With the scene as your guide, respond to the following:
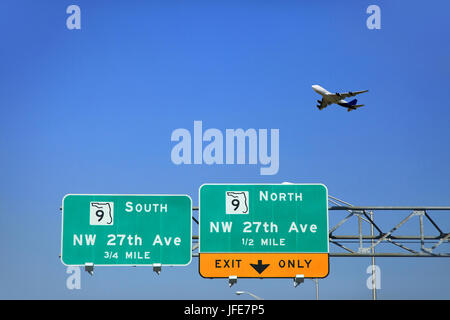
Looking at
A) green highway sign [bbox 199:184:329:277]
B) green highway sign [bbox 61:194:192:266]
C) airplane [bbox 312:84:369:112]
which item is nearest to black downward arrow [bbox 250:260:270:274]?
green highway sign [bbox 199:184:329:277]

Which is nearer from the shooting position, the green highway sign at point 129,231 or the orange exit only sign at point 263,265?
the orange exit only sign at point 263,265

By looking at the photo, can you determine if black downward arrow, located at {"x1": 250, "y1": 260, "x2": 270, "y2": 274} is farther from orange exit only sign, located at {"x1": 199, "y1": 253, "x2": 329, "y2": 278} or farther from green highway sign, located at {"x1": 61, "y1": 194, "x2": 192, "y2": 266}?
green highway sign, located at {"x1": 61, "y1": 194, "x2": 192, "y2": 266}

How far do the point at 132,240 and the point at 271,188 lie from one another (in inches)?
174

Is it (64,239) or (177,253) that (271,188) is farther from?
(64,239)

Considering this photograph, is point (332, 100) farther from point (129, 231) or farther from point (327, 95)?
point (129, 231)

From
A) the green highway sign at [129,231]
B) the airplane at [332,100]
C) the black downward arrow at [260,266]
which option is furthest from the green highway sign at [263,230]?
the airplane at [332,100]

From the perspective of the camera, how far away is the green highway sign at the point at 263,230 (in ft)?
81.7

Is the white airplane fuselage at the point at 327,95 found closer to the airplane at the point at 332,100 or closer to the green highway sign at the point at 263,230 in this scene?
the airplane at the point at 332,100

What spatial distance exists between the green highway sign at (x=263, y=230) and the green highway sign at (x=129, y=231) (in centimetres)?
68

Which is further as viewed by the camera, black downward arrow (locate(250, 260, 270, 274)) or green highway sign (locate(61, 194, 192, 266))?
green highway sign (locate(61, 194, 192, 266))

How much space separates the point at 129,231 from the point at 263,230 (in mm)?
3980

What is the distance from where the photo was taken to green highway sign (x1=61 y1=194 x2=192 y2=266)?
25031 millimetres

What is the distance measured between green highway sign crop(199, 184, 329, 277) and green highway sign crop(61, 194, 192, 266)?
675 mm
